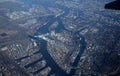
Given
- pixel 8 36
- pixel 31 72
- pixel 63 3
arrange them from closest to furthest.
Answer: pixel 31 72
pixel 8 36
pixel 63 3

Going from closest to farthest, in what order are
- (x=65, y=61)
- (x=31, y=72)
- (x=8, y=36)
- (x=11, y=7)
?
(x=31, y=72) → (x=65, y=61) → (x=8, y=36) → (x=11, y=7)

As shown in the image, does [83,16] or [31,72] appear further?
[83,16]

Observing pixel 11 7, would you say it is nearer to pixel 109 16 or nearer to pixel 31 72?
pixel 109 16

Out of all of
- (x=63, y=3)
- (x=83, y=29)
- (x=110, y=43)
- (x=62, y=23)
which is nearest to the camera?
(x=110, y=43)

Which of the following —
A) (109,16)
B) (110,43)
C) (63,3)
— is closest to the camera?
(110,43)

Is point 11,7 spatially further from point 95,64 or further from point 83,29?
point 95,64

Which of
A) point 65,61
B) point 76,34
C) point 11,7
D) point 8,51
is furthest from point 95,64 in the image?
point 11,7

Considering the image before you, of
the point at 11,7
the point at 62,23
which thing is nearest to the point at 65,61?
the point at 62,23

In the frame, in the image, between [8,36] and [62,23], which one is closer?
[8,36]
